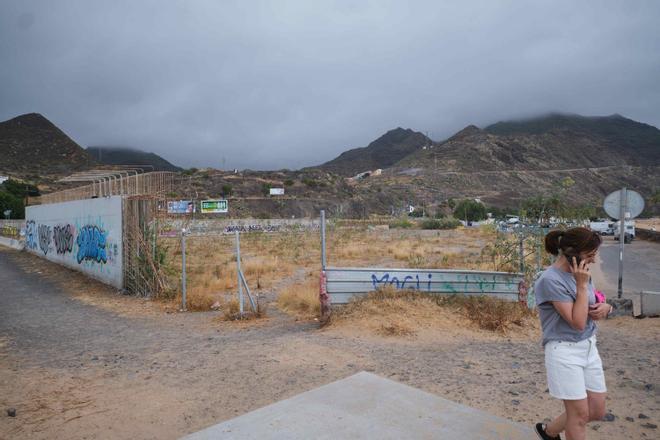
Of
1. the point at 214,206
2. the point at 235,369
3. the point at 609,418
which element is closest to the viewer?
the point at 609,418

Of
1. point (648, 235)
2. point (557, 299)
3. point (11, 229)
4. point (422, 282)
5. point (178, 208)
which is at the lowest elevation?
point (648, 235)

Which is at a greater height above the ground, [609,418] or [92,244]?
[92,244]

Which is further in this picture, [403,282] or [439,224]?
[439,224]

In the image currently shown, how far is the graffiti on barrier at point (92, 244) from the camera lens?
1384 cm

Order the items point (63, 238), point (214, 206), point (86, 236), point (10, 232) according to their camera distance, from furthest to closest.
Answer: point (214, 206), point (10, 232), point (63, 238), point (86, 236)

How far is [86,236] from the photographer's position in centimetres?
1538

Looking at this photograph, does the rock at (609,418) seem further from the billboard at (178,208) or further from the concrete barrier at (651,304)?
the billboard at (178,208)

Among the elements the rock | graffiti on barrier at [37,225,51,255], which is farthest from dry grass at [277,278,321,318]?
graffiti on barrier at [37,225,51,255]

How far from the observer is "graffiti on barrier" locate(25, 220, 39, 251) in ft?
79.5

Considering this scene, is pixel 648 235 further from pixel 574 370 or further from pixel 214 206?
pixel 214 206

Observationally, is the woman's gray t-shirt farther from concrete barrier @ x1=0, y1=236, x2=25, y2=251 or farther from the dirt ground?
concrete barrier @ x1=0, y1=236, x2=25, y2=251

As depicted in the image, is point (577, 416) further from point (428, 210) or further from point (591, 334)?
point (428, 210)

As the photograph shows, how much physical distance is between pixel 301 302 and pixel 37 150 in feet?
331

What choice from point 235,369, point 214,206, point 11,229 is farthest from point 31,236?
point 214,206
